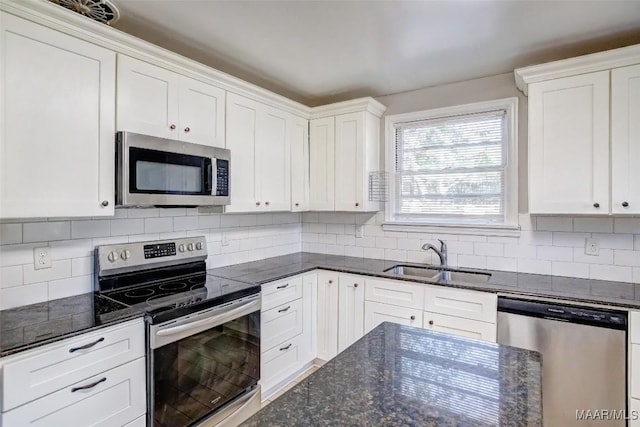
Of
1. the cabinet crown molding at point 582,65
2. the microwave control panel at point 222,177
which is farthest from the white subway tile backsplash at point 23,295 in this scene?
the cabinet crown molding at point 582,65

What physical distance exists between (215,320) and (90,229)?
92 centimetres

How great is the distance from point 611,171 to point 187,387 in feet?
9.02

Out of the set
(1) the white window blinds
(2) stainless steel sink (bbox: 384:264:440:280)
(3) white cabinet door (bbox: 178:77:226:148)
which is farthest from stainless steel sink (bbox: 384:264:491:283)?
(3) white cabinet door (bbox: 178:77:226:148)

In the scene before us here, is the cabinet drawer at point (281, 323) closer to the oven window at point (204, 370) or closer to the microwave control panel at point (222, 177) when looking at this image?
the oven window at point (204, 370)

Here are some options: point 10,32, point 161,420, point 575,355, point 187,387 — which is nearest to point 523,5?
point 575,355

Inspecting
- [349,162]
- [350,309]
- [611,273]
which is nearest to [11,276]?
[350,309]

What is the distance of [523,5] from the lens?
1.84 meters

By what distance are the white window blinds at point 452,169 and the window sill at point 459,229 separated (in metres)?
0.06

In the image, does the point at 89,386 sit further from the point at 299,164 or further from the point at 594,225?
the point at 594,225

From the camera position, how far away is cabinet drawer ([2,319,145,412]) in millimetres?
1315

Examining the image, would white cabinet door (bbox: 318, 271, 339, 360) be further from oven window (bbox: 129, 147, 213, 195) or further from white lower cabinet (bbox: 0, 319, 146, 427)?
white lower cabinet (bbox: 0, 319, 146, 427)

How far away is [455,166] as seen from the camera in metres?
3.00

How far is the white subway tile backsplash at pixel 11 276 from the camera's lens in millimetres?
1727

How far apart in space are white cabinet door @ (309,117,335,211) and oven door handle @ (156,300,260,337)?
1.28 metres
